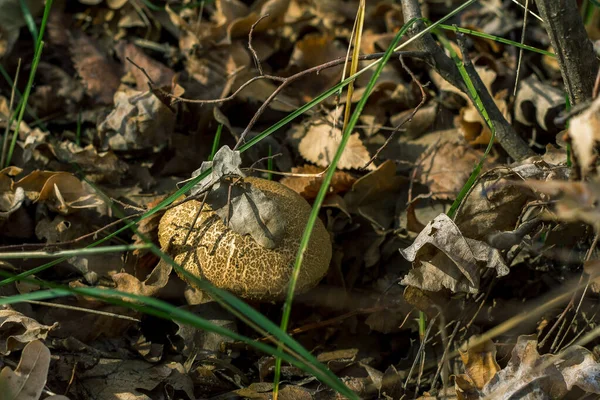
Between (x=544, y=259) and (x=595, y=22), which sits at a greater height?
(x=595, y=22)

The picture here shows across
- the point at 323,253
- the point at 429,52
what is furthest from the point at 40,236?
the point at 429,52

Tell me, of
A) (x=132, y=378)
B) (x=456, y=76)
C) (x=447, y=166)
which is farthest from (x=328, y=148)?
(x=132, y=378)

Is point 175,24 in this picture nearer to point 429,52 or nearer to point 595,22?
point 429,52

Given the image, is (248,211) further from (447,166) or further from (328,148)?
(447,166)

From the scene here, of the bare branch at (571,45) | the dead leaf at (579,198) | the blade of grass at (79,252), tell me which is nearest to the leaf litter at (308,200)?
the dead leaf at (579,198)

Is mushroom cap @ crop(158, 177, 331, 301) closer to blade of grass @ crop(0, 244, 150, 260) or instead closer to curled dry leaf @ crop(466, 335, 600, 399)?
blade of grass @ crop(0, 244, 150, 260)

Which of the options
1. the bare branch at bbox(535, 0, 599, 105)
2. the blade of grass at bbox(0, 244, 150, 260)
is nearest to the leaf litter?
the blade of grass at bbox(0, 244, 150, 260)
